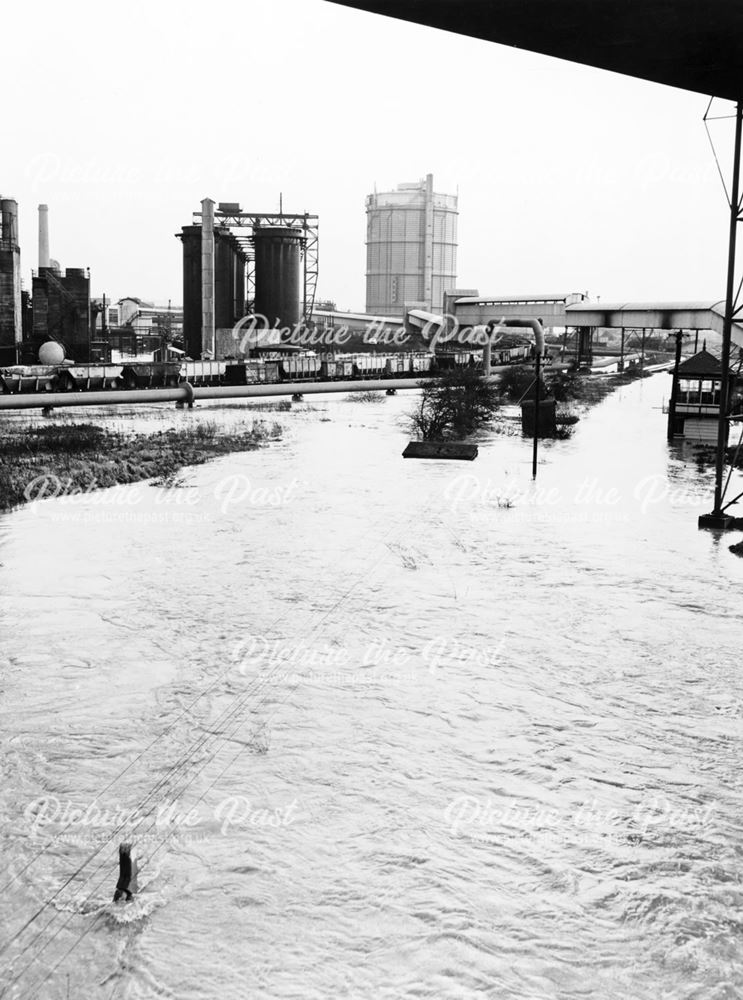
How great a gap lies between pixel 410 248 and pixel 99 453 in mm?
86289

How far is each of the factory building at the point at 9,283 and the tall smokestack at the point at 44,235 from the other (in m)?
7.57

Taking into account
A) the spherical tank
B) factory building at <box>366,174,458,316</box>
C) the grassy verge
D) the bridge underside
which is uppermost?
factory building at <box>366,174,458,316</box>

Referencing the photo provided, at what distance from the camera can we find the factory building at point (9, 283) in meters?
45.7

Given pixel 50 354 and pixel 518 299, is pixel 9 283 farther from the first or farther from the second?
pixel 518 299

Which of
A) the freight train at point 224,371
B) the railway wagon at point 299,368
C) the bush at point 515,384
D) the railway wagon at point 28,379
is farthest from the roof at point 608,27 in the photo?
the railway wagon at point 299,368

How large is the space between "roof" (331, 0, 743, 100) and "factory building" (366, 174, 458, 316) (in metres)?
93.6

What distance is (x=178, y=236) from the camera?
61.8m

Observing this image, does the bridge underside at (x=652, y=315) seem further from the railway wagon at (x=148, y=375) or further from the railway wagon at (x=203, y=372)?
the railway wagon at (x=148, y=375)

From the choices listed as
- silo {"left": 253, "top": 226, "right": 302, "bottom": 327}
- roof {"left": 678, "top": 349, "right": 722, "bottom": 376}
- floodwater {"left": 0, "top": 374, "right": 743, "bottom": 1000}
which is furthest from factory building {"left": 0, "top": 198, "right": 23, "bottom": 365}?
floodwater {"left": 0, "top": 374, "right": 743, "bottom": 1000}

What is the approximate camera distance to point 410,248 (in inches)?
4195

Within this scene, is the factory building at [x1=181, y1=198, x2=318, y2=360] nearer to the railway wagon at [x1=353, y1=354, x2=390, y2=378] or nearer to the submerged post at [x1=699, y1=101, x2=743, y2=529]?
the railway wagon at [x1=353, y1=354, x2=390, y2=378]

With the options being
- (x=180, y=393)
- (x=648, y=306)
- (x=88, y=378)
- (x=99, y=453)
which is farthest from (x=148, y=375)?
(x=648, y=306)

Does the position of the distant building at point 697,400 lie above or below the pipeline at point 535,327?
below

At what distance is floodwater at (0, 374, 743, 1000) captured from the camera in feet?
19.8
